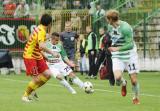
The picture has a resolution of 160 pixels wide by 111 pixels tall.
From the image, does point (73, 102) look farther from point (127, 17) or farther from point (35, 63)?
point (127, 17)

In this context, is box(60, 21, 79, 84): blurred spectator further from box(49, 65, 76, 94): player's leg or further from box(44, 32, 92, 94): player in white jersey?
box(49, 65, 76, 94): player's leg

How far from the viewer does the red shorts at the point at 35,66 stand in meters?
17.9

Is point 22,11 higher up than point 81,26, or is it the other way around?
point 22,11

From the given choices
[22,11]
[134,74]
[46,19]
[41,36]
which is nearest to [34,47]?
[41,36]

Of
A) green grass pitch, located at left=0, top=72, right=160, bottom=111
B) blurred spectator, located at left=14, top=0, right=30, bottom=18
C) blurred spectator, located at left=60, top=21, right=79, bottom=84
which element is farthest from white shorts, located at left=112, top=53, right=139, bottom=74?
blurred spectator, located at left=14, top=0, right=30, bottom=18

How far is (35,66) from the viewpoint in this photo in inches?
707

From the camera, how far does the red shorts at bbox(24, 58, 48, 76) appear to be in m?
17.9

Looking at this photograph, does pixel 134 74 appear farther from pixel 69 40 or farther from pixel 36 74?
pixel 69 40

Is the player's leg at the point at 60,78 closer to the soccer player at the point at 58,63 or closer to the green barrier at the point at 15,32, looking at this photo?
the soccer player at the point at 58,63

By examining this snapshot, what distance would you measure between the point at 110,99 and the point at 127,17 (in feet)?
60.6

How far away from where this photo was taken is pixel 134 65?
57.4 ft

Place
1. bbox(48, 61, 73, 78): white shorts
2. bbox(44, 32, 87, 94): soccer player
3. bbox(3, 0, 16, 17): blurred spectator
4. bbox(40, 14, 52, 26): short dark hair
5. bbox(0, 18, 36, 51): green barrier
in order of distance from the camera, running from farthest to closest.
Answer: bbox(3, 0, 16, 17): blurred spectator → bbox(0, 18, 36, 51): green barrier → bbox(48, 61, 73, 78): white shorts → bbox(44, 32, 87, 94): soccer player → bbox(40, 14, 52, 26): short dark hair

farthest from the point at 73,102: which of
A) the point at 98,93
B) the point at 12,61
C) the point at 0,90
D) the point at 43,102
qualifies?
the point at 12,61

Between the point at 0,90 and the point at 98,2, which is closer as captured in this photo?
the point at 0,90
